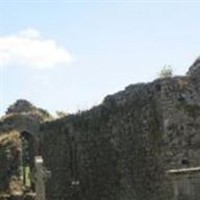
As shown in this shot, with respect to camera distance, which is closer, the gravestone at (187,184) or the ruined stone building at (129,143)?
the gravestone at (187,184)

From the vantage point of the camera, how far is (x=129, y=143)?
20.4 m

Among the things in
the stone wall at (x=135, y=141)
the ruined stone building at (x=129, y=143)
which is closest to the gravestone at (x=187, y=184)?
the ruined stone building at (x=129, y=143)

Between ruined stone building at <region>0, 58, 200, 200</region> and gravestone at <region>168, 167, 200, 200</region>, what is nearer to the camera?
gravestone at <region>168, 167, 200, 200</region>

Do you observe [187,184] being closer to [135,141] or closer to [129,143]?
[135,141]

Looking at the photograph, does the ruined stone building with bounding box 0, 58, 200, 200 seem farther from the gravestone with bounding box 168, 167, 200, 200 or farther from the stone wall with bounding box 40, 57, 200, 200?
the gravestone with bounding box 168, 167, 200, 200

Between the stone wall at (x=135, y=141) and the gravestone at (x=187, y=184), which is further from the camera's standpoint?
the stone wall at (x=135, y=141)

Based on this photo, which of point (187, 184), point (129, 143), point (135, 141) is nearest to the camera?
point (187, 184)

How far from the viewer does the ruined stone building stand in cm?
1862

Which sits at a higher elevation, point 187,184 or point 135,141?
point 135,141

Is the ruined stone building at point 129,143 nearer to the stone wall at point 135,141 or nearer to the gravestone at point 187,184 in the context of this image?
the stone wall at point 135,141

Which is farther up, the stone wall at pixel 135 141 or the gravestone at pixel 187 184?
the stone wall at pixel 135 141

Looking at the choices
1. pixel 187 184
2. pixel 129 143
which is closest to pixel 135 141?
pixel 129 143

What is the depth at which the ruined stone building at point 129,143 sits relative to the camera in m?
18.6

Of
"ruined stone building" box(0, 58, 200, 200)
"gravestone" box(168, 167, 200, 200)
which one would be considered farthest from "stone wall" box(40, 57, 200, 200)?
"gravestone" box(168, 167, 200, 200)
